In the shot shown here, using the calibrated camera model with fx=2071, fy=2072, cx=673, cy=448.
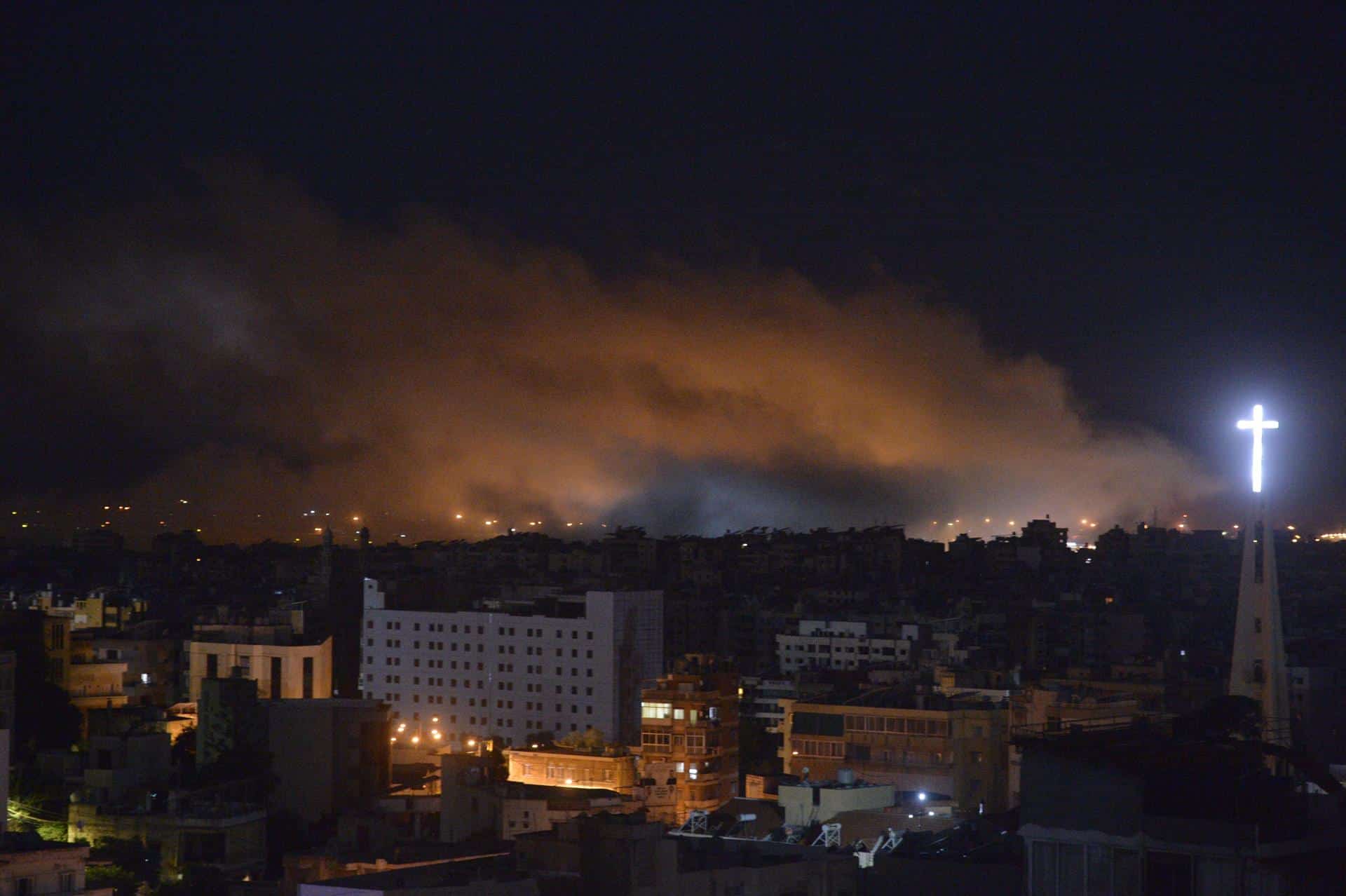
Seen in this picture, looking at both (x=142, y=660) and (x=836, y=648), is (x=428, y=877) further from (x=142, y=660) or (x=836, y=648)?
(x=836, y=648)

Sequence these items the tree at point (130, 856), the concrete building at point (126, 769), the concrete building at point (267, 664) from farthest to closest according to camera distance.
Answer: the concrete building at point (267, 664) → the concrete building at point (126, 769) → the tree at point (130, 856)

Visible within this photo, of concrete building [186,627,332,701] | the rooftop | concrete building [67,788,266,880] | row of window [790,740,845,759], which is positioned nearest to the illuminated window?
row of window [790,740,845,759]

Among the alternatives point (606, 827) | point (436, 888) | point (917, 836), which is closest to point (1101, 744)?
point (436, 888)

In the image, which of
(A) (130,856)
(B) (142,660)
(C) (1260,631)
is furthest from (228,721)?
(C) (1260,631)

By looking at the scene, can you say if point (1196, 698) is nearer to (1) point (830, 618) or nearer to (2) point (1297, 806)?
(1) point (830, 618)

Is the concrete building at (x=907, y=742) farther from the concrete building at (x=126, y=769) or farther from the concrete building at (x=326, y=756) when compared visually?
the concrete building at (x=126, y=769)

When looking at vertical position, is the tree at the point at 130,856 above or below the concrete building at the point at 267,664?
below

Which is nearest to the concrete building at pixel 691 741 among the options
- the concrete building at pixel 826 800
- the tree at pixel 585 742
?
the tree at pixel 585 742

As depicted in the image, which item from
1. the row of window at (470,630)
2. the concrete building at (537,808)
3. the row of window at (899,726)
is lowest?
the concrete building at (537,808)
